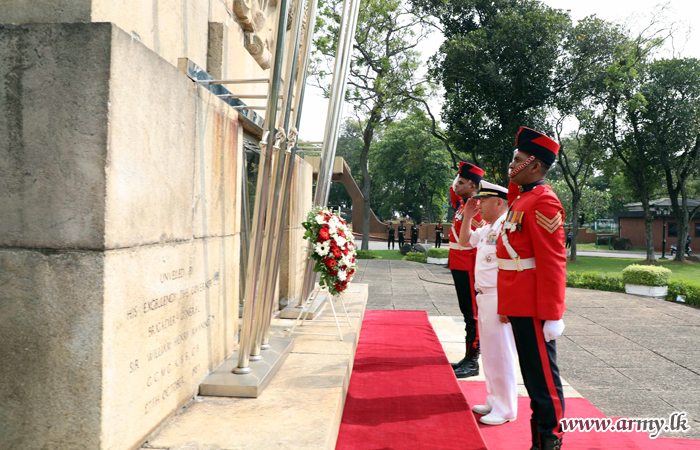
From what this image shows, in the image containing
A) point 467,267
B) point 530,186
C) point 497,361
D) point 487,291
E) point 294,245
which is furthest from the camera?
point 294,245

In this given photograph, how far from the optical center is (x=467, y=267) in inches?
207

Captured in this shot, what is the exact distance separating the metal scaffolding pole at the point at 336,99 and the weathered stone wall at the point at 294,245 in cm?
74

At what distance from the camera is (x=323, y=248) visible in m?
4.98

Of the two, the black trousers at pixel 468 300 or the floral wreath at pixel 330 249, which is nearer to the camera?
the floral wreath at pixel 330 249

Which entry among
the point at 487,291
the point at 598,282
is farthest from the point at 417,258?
the point at 487,291

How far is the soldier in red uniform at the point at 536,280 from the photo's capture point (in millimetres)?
3047

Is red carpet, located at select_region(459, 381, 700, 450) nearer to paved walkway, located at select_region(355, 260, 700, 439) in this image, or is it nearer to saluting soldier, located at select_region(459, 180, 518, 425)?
saluting soldier, located at select_region(459, 180, 518, 425)

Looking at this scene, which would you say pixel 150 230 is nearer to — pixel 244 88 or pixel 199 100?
pixel 199 100

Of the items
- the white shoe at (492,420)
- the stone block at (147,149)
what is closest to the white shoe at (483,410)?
the white shoe at (492,420)

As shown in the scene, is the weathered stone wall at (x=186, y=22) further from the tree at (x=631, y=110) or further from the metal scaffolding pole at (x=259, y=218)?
the tree at (x=631, y=110)

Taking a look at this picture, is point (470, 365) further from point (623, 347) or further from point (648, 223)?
point (648, 223)

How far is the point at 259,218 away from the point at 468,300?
113 inches

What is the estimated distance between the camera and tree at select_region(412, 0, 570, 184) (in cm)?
1930

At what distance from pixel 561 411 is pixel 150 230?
2.61 meters
